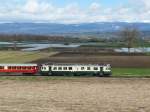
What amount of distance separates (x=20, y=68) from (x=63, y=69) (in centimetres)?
630

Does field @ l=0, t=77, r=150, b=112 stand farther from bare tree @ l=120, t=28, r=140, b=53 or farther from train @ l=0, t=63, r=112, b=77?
bare tree @ l=120, t=28, r=140, b=53

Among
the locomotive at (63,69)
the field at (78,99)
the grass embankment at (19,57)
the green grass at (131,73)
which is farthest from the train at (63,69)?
the grass embankment at (19,57)

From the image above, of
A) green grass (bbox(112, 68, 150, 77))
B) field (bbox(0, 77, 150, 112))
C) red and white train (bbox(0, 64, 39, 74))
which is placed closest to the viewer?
field (bbox(0, 77, 150, 112))

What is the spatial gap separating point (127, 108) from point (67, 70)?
1407 inches

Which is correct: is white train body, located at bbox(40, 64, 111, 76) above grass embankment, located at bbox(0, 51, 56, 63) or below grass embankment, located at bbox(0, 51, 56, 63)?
below

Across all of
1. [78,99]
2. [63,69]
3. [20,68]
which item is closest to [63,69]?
[63,69]

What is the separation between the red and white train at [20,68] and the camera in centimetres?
6531

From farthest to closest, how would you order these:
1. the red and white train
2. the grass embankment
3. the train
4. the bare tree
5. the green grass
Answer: the bare tree < the grass embankment < the red and white train < the train < the green grass

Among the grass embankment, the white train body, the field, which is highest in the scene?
the grass embankment

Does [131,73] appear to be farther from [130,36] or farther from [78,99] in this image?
[130,36]

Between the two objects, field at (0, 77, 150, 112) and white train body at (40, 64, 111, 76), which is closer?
field at (0, 77, 150, 112)

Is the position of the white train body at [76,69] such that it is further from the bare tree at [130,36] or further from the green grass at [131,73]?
the bare tree at [130,36]

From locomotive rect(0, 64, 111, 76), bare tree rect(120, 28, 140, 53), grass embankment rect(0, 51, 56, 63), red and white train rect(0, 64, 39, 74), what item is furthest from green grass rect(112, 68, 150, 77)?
bare tree rect(120, 28, 140, 53)

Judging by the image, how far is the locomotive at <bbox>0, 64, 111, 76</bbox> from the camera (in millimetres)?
64312
